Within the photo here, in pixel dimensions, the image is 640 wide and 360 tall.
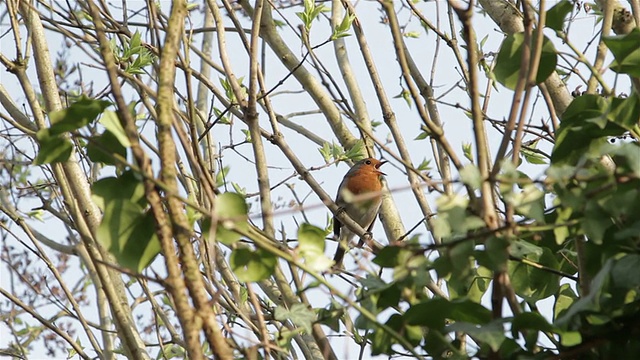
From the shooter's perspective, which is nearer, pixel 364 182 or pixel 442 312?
pixel 442 312

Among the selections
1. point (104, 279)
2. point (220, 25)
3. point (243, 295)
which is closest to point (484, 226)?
point (104, 279)

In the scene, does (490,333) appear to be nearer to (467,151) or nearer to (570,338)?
(570,338)

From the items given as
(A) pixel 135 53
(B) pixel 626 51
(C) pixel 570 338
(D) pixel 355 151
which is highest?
(A) pixel 135 53

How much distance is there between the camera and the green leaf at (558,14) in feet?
4.93

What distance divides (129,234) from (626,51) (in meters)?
0.84

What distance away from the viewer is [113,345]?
425 centimetres

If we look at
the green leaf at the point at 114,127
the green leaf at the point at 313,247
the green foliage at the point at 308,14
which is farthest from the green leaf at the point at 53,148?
the green foliage at the point at 308,14

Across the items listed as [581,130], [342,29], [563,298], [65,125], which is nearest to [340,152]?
[342,29]

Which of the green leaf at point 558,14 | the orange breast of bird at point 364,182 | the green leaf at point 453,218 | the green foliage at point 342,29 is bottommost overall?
the green leaf at point 453,218

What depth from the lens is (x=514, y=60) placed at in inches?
56.0

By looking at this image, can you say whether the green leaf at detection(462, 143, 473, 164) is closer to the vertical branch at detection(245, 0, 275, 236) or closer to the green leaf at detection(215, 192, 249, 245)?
the vertical branch at detection(245, 0, 275, 236)

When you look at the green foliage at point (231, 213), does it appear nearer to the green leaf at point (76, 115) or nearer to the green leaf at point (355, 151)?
the green leaf at point (76, 115)

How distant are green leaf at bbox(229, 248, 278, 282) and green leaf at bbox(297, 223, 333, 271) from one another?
53 millimetres

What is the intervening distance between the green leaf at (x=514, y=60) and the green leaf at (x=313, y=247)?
455 millimetres
